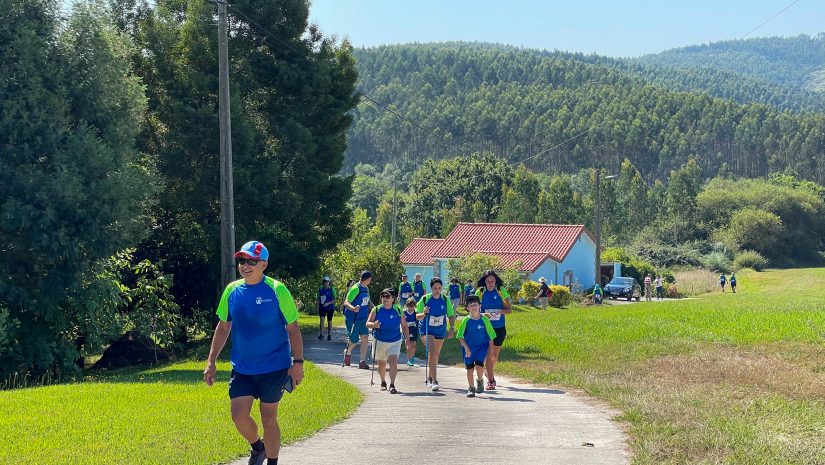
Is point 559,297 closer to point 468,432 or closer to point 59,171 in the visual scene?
point 59,171

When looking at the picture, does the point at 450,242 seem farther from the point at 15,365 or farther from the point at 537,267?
the point at 15,365

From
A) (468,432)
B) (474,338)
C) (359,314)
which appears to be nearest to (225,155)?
(359,314)

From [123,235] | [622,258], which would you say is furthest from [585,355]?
[622,258]

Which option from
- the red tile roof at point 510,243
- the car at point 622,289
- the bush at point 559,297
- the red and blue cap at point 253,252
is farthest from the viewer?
the car at point 622,289

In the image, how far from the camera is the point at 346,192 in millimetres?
34000

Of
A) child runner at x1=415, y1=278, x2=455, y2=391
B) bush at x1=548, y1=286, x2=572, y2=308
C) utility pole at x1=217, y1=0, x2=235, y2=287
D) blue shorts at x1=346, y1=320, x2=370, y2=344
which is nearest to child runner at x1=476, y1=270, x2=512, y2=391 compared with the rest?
child runner at x1=415, y1=278, x2=455, y2=391

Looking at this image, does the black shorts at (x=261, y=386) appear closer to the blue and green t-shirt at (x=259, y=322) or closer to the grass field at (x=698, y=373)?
the blue and green t-shirt at (x=259, y=322)

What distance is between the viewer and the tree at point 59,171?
70.4 feet

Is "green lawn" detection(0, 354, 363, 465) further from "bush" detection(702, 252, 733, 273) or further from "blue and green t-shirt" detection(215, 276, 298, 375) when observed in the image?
"bush" detection(702, 252, 733, 273)

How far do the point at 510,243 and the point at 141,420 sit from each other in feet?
189

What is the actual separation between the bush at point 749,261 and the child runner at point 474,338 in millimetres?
90670

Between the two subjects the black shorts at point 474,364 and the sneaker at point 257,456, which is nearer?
the sneaker at point 257,456

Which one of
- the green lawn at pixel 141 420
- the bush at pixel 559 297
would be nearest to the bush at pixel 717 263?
the bush at pixel 559 297

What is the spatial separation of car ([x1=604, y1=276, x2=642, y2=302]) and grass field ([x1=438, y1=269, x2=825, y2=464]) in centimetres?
2765
